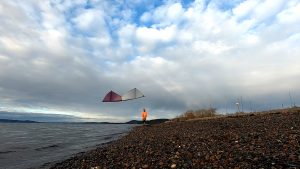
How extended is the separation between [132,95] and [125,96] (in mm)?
1110

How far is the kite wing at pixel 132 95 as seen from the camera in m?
47.7

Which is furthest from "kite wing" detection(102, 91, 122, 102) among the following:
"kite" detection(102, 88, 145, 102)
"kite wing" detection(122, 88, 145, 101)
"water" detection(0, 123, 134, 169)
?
"water" detection(0, 123, 134, 169)

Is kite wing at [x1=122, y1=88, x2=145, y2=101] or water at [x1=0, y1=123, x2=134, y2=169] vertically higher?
kite wing at [x1=122, y1=88, x2=145, y2=101]

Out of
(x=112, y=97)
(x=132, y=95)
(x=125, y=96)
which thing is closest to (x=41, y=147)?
(x=112, y=97)

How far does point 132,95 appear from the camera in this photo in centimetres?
4784

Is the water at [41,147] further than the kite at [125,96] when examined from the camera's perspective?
No

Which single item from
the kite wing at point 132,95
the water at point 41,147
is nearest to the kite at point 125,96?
the kite wing at point 132,95

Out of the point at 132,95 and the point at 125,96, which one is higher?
the point at 132,95

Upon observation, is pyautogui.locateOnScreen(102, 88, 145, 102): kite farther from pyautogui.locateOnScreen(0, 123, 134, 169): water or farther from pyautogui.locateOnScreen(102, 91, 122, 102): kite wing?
pyautogui.locateOnScreen(0, 123, 134, 169): water

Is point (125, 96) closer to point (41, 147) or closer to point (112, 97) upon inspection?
point (112, 97)

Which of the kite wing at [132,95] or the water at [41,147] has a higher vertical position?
the kite wing at [132,95]

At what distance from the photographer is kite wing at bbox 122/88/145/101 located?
47656 millimetres

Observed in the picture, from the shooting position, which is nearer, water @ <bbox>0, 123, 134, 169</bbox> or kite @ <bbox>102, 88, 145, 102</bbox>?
water @ <bbox>0, 123, 134, 169</bbox>

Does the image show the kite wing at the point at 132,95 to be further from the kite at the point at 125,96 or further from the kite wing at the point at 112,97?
the kite wing at the point at 112,97
